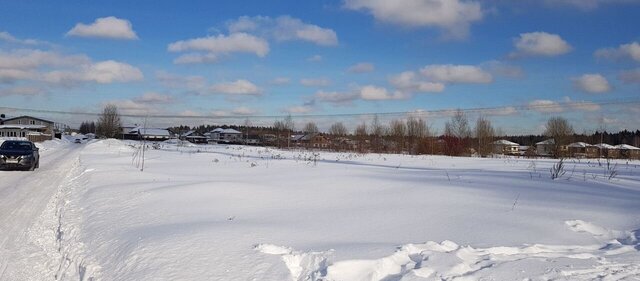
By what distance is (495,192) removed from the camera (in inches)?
386

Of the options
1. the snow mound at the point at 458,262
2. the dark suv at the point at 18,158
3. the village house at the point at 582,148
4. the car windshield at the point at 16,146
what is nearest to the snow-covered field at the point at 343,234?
the snow mound at the point at 458,262

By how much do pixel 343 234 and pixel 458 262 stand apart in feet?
6.33

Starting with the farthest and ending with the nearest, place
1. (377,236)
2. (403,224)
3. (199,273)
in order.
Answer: (403,224) → (377,236) → (199,273)

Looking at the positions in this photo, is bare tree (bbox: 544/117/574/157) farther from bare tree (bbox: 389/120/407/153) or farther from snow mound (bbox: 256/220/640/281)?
snow mound (bbox: 256/220/640/281)

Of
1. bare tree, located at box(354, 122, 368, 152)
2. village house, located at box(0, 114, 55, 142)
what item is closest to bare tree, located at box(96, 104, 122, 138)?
village house, located at box(0, 114, 55, 142)

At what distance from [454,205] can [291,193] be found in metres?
3.79

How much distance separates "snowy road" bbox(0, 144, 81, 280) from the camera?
21.1 feet

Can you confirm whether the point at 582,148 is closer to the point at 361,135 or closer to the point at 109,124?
the point at 361,135

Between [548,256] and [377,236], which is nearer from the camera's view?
[548,256]

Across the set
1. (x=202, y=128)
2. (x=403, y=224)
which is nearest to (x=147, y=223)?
(x=403, y=224)

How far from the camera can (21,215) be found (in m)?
10.1

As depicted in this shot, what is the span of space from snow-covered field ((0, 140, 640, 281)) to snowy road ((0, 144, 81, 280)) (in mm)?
45

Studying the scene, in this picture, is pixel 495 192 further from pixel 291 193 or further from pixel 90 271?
pixel 90 271

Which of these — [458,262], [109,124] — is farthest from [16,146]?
[109,124]
